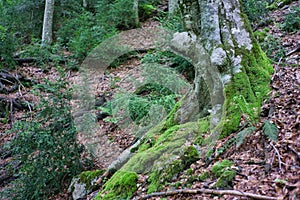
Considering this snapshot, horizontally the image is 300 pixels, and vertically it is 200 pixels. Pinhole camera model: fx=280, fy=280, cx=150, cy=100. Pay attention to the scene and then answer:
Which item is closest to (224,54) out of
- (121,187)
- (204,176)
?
(204,176)

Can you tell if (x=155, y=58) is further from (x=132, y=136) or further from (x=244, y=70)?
(x=244, y=70)

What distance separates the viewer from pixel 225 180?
122 inches

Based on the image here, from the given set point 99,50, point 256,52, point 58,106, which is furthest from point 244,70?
point 99,50

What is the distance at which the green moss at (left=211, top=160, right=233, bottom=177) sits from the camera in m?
3.32

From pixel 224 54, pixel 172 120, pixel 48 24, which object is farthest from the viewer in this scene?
pixel 48 24

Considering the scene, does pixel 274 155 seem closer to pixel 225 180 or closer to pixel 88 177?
pixel 225 180

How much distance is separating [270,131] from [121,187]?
244 cm

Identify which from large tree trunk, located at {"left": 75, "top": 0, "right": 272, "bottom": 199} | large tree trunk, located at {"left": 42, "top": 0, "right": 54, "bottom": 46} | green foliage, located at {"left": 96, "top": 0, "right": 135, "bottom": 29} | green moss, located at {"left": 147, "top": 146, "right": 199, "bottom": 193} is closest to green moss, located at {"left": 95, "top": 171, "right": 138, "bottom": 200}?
→ large tree trunk, located at {"left": 75, "top": 0, "right": 272, "bottom": 199}

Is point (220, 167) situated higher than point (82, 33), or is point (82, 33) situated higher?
point (82, 33)

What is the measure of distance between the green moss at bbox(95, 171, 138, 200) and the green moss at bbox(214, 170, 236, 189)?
1.59m

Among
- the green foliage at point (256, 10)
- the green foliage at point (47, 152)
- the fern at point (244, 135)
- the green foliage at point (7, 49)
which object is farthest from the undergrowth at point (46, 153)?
the green foliage at point (256, 10)

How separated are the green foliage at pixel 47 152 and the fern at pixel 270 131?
412 centimetres

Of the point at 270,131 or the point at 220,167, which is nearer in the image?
the point at 270,131

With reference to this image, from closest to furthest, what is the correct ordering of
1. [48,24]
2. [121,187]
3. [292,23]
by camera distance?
[121,187], [292,23], [48,24]
